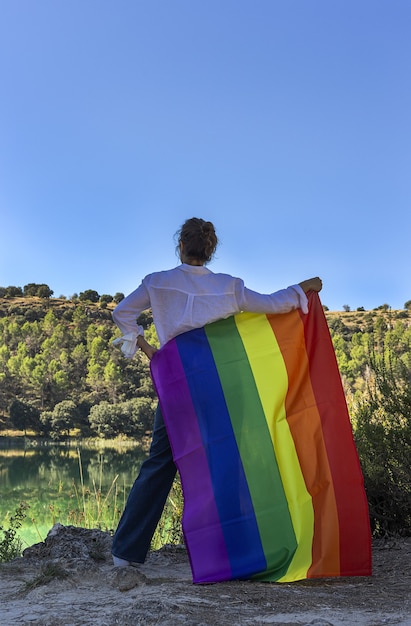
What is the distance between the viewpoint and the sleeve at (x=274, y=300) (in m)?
3.27

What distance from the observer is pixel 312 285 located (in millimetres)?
3480

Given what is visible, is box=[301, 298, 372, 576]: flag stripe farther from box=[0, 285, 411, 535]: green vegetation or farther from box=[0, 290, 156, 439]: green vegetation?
box=[0, 290, 156, 439]: green vegetation

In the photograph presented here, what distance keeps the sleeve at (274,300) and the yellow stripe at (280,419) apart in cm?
9

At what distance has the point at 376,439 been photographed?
464 centimetres

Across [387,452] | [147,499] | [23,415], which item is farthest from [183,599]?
[23,415]

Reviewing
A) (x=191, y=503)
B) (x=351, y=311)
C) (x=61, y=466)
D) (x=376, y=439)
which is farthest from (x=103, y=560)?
(x=351, y=311)

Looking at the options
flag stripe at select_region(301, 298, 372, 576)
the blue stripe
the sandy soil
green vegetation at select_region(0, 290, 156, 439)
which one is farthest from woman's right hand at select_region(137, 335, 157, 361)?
green vegetation at select_region(0, 290, 156, 439)

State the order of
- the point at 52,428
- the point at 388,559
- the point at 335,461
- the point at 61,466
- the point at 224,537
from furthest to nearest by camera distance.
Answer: the point at 52,428
the point at 61,466
the point at 388,559
the point at 335,461
the point at 224,537

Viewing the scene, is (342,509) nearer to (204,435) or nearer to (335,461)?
(335,461)

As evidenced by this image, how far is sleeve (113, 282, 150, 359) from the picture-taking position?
3260mm

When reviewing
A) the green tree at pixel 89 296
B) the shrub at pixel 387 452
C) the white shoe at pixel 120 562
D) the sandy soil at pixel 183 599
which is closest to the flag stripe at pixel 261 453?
the sandy soil at pixel 183 599

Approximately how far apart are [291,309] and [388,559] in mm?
1571

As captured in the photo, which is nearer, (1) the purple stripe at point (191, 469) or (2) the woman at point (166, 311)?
(1) the purple stripe at point (191, 469)

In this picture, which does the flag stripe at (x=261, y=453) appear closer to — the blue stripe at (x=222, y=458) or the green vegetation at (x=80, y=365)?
the blue stripe at (x=222, y=458)
